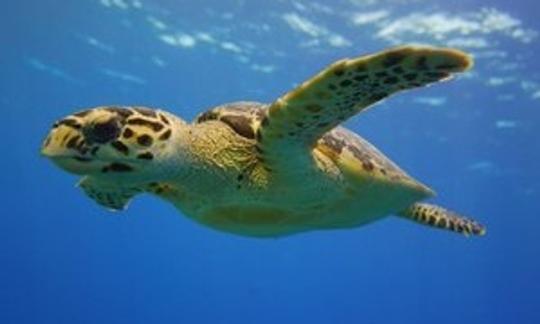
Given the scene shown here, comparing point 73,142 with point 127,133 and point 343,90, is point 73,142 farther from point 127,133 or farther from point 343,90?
point 343,90

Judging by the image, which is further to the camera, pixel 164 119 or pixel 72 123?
pixel 164 119

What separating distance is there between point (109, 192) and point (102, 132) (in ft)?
3.81

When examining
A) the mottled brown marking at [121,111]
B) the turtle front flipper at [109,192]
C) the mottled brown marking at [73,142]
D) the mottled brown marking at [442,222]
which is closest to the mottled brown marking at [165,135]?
the mottled brown marking at [121,111]

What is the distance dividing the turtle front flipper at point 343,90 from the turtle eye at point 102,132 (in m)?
0.78

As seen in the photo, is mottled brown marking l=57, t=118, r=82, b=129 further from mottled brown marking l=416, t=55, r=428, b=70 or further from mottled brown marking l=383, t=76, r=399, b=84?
mottled brown marking l=416, t=55, r=428, b=70

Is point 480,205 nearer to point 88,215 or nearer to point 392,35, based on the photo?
point 392,35

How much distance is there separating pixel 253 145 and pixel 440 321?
81.0 meters

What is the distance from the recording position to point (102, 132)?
3.24 metres

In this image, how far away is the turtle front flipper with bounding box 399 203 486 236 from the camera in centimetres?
587

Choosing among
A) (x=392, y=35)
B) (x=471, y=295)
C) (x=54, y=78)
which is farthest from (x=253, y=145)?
(x=471, y=295)

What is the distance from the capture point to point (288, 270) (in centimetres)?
6469

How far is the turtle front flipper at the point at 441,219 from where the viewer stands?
19.3ft

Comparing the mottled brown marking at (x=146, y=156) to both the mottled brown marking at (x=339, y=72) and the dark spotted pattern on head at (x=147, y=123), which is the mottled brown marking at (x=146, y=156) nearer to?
the dark spotted pattern on head at (x=147, y=123)

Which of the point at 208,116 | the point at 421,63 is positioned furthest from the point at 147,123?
the point at 421,63
